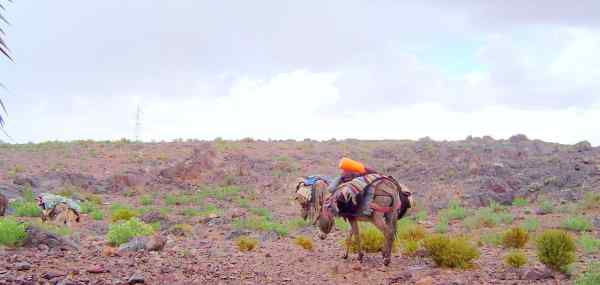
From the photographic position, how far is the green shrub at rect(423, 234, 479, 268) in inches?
436

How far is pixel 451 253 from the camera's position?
1112 cm

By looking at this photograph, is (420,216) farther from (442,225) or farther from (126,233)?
(126,233)

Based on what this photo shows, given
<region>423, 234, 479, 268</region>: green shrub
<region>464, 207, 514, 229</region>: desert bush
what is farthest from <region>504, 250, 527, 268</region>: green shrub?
<region>464, 207, 514, 229</region>: desert bush

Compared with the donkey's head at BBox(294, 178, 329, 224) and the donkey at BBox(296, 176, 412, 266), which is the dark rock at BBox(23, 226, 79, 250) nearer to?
the donkey's head at BBox(294, 178, 329, 224)

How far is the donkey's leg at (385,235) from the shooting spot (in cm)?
1122

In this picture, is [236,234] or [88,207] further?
[88,207]

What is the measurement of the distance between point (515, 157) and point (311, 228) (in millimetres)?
17626

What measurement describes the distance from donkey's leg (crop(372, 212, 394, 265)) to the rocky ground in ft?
0.71

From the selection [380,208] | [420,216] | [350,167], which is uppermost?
[350,167]

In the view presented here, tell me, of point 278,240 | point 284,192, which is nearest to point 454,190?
point 284,192

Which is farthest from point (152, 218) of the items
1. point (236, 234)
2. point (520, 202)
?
point (520, 202)

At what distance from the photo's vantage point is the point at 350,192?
36.8 ft

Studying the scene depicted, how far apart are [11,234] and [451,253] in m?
7.02

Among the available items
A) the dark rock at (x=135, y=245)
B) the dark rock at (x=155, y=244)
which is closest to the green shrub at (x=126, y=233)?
the dark rock at (x=135, y=245)
